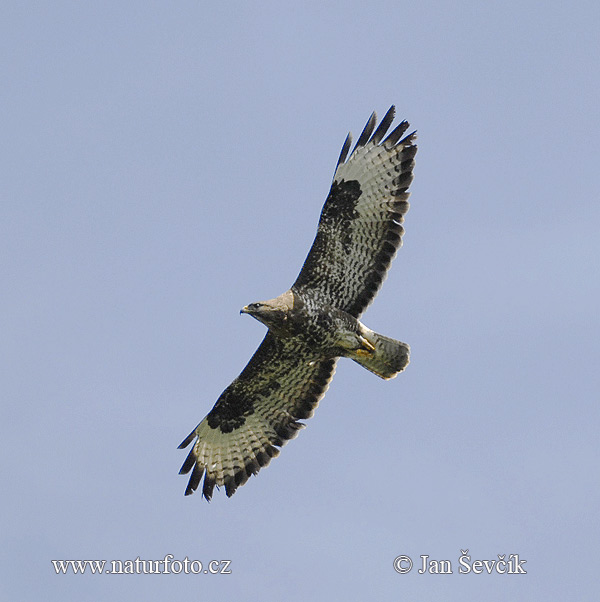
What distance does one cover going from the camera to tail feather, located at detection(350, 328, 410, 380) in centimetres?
1304

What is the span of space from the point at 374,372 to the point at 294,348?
3.44ft

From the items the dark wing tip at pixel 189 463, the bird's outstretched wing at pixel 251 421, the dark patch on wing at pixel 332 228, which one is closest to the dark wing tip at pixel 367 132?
the dark patch on wing at pixel 332 228

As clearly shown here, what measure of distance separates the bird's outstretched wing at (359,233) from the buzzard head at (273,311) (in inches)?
14.2

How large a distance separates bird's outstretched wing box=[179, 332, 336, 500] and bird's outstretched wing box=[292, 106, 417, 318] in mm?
1106

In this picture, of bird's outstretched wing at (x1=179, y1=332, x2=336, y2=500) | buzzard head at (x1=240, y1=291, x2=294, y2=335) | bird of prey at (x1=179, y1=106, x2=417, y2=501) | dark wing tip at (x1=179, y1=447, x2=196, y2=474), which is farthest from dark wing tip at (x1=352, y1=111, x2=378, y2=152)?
dark wing tip at (x1=179, y1=447, x2=196, y2=474)

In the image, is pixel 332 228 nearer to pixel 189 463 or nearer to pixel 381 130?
pixel 381 130

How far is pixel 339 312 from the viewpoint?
12859 millimetres

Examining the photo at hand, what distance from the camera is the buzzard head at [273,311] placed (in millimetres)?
12500

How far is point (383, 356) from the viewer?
43.0ft

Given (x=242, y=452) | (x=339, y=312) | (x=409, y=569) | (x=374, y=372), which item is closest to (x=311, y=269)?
(x=339, y=312)

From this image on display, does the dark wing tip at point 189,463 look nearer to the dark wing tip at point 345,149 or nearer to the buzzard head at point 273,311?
the buzzard head at point 273,311

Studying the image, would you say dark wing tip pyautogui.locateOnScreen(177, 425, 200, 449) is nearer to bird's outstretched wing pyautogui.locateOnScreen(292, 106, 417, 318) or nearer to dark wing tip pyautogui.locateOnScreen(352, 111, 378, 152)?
bird's outstretched wing pyautogui.locateOnScreen(292, 106, 417, 318)

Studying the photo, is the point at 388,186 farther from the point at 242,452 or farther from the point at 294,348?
the point at 242,452

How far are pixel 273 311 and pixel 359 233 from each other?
148cm
